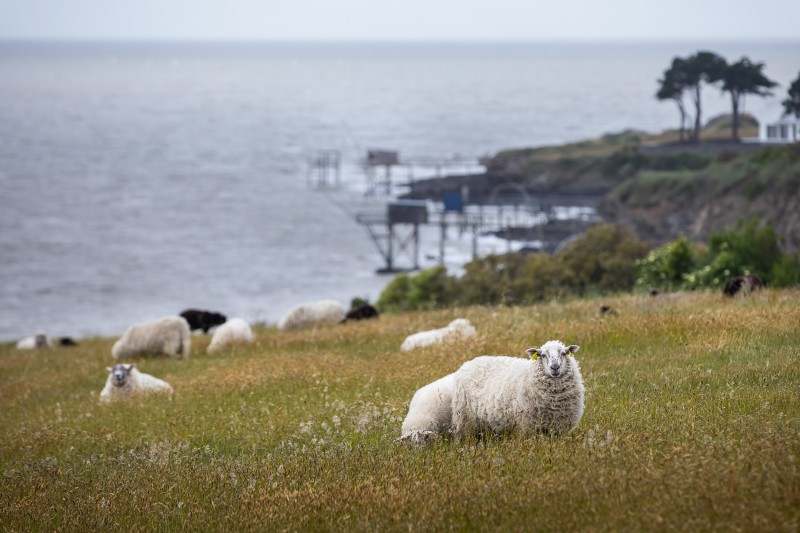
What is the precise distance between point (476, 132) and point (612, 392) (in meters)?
183

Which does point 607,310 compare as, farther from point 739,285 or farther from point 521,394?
point 521,394

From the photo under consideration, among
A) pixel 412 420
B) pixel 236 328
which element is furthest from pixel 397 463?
pixel 236 328

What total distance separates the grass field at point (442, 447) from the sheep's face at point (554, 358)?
23.9 inches

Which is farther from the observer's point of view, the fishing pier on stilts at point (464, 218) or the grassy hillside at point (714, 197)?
the fishing pier on stilts at point (464, 218)

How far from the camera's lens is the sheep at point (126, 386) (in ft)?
56.0

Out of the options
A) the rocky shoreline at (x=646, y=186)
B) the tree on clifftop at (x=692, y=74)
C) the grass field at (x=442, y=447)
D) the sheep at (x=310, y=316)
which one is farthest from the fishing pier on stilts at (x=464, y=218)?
the grass field at (x=442, y=447)

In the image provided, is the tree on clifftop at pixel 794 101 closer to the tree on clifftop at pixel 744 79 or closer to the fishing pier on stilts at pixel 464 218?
the tree on clifftop at pixel 744 79

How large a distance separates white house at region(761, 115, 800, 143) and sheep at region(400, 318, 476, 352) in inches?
2922

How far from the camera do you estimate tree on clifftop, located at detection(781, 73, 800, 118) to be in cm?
8100

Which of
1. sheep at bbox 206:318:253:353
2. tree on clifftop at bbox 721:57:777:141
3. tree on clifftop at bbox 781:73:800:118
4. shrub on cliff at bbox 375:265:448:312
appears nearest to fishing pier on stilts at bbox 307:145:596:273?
tree on clifftop at bbox 721:57:777:141

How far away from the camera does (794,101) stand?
83125 millimetres

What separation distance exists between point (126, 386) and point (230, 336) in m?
5.63

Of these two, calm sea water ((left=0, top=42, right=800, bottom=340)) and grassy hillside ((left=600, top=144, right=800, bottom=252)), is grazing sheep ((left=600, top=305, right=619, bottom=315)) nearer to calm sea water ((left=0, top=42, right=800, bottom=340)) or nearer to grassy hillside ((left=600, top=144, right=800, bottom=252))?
grassy hillside ((left=600, top=144, right=800, bottom=252))

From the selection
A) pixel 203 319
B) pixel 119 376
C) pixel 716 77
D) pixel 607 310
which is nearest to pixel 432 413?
pixel 119 376
